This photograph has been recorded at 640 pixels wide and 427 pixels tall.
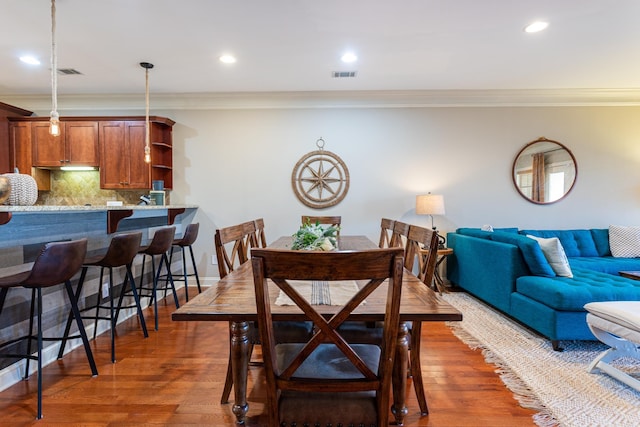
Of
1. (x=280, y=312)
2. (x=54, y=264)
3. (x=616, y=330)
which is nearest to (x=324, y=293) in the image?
(x=280, y=312)

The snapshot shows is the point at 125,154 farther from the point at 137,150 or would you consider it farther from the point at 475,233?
the point at 475,233

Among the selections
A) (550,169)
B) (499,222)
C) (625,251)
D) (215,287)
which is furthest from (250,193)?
(625,251)

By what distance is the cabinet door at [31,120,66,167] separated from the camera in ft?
13.5

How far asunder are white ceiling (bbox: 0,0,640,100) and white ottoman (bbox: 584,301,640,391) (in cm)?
215

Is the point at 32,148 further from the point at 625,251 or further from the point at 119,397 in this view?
the point at 625,251

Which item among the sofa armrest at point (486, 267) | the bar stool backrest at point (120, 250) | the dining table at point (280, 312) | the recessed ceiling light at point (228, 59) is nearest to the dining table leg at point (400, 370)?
the dining table at point (280, 312)

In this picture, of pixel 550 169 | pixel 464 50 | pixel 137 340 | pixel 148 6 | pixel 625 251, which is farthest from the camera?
pixel 550 169

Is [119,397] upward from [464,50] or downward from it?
downward

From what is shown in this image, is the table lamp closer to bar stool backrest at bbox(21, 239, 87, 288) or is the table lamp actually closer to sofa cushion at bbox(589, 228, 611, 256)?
sofa cushion at bbox(589, 228, 611, 256)

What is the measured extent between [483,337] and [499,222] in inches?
85.1

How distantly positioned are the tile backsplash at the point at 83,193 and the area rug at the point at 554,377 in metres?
4.29

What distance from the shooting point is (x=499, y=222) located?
4410 mm

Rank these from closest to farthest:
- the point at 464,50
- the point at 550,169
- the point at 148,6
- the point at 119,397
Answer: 1. the point at 119,397
2. the point at 148,6
3. the point at 464,50
4. the point at 550,169

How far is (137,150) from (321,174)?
2.32m
